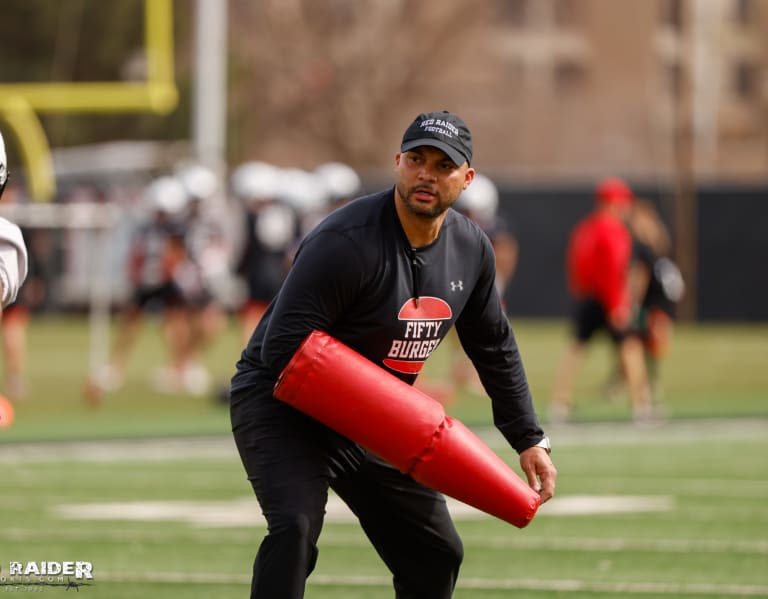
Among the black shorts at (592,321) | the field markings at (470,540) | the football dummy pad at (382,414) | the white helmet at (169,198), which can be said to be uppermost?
the football dummy pad at (382,414)

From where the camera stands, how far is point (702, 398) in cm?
1805

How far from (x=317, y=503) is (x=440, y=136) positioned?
121 cm

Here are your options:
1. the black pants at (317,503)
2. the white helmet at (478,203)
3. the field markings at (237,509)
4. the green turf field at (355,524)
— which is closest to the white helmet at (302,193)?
the white helmet at (478,203)

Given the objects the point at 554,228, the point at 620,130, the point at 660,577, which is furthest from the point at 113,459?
the point at 620,130

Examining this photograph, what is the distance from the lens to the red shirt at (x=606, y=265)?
15719mm

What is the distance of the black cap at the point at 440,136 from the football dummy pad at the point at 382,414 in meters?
0.68

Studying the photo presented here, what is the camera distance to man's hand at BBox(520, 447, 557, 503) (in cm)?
621

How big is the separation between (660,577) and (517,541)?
126 cm

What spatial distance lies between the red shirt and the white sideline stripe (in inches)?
301

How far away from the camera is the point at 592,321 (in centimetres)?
1588

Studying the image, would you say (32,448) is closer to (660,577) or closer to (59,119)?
(660,577)

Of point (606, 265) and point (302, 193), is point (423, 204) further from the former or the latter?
point (302, 193)

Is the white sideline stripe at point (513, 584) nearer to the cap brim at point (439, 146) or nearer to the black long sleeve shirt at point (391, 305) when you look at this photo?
the black long sleeve shirt at point (391, 305)

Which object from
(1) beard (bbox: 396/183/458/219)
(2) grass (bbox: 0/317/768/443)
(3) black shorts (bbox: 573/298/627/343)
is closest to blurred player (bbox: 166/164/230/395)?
(2) grass (bbox: 0/317/768/443)
